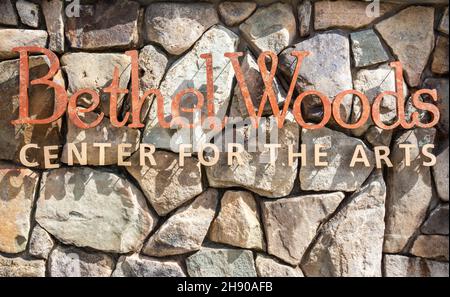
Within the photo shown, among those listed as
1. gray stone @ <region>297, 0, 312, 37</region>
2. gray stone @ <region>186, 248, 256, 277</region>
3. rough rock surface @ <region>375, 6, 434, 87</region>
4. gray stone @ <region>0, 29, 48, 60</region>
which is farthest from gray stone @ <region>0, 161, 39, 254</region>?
rough rock surface @ <region>375, 6, 434, 87</region>

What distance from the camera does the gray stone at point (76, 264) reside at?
2.77 m

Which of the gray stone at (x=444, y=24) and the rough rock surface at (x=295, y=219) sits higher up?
the gray stone at (x=444, y=24)

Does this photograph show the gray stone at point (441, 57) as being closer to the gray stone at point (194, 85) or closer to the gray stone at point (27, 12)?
the gray stone at point (194, 85)

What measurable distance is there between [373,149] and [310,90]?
55 centimetres

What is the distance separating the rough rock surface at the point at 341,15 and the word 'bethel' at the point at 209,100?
271mm

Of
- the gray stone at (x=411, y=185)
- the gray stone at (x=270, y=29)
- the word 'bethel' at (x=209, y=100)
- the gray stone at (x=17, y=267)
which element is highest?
the gray stone at (x=270, y=29)

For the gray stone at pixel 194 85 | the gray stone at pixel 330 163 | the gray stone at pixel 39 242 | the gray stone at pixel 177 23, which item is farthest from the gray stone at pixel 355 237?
the gray stone at pixel 39 242

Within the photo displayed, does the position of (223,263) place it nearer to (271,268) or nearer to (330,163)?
(271,268)

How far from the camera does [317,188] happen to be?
9.05ft

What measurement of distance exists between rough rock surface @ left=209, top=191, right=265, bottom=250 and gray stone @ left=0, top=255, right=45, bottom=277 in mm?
1130

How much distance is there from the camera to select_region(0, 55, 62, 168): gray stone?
108 inches

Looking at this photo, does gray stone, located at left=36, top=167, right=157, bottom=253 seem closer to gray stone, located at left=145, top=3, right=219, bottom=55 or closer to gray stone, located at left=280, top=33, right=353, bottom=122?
gray stone, located at left=145, top=3, right=219, bottom=55

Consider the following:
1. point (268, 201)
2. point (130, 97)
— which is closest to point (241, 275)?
point (268, 201)
